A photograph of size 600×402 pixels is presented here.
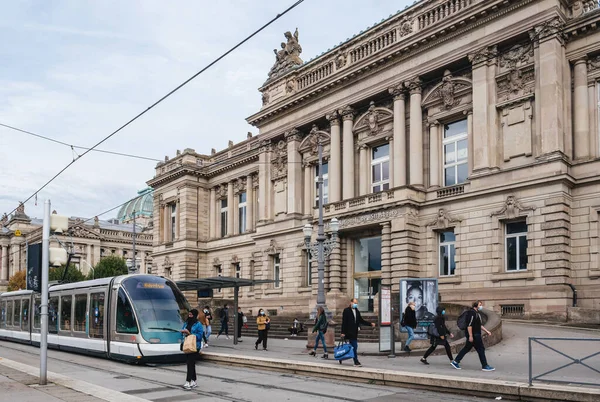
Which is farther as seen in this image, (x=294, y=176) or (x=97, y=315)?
(x=294, y=176)

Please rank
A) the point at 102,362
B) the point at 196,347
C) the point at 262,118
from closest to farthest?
the point at 196,347
the point at 102,362
the point at 262,118

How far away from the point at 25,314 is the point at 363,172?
21494mm

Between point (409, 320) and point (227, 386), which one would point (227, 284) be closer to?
point (409, 320)

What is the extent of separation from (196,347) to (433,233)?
2326 centimetres

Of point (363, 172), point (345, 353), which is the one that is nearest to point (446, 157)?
point (363, 172)

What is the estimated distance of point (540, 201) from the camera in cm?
3064

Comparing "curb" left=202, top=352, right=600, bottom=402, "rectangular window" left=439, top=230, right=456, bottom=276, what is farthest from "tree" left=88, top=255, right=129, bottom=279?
"curb" left=202, top=352, right=600, bottom=402

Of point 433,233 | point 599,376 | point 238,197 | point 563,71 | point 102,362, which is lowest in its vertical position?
point 102,362

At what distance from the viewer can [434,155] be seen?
37094mm

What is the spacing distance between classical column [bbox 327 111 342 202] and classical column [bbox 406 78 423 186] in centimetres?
652

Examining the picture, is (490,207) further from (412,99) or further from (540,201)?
(412,99)

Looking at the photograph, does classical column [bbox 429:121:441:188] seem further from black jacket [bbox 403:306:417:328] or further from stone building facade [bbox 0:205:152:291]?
stone building facade [bbox 0:205:152:291]

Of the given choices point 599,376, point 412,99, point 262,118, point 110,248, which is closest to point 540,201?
point 412,99

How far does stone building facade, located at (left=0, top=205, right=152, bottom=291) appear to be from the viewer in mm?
103250
